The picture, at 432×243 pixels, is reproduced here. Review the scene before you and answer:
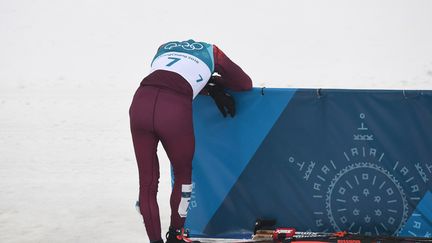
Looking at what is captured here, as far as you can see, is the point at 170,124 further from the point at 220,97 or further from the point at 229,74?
the point at 229,74

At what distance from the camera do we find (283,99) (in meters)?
4.84

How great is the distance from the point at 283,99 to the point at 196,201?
1.05m

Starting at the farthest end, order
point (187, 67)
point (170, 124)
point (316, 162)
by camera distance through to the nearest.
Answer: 1. point (316, 162)
2. point (187, 67)
3. point (170, 124)

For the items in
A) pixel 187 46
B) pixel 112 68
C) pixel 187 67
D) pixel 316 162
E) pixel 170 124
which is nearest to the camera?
pixel 170 124

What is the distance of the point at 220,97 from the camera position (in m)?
4.77

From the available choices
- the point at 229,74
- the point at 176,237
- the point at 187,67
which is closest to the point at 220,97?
the point at 229,74

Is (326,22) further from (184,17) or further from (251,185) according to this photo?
(251,185)

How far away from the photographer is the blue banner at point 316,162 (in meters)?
4.68

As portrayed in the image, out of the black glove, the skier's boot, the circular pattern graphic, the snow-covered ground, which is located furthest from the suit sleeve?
the snow-covered ground

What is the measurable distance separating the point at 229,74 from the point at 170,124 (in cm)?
64

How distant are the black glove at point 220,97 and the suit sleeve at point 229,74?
0.05m

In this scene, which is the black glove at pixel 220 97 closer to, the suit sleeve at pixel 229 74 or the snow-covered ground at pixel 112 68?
the suit sleeve at pixel 229 74

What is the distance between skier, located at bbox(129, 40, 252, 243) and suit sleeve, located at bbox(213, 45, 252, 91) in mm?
99

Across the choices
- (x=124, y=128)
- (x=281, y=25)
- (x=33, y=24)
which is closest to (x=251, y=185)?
(x=124, y=128)
